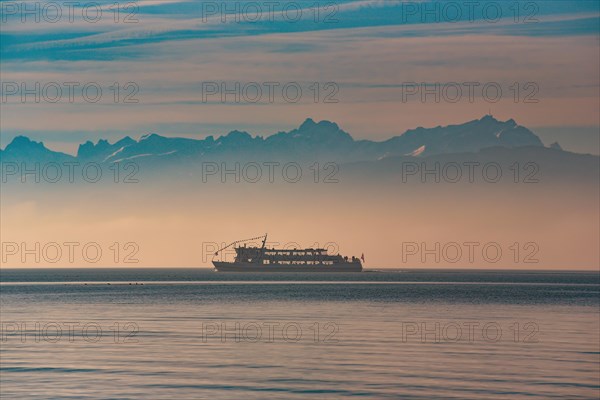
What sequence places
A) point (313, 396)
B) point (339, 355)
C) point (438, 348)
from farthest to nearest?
point (438, 348)
point (339, 355)
point (313, 396)

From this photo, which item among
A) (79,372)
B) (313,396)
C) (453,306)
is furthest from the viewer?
A: (453,306)

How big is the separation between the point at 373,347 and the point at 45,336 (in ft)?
69.2

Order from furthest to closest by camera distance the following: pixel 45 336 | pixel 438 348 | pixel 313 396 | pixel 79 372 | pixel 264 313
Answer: pixel 264 313 → pixel 45 336 → pixel 438 348 → pixel 79 372 → pixel 313 396

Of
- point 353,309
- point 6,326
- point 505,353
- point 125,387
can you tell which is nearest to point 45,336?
point 6,326

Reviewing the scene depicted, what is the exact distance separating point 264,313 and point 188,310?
827 cm

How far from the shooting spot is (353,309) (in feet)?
310

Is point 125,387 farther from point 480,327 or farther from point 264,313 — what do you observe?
point 264,313

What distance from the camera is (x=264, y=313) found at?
8919 cm

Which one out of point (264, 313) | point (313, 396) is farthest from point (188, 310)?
point (313, 396)

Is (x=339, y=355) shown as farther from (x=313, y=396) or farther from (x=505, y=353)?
(x=313, y=396)

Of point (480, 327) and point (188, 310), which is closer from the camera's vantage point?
point (480, 327)

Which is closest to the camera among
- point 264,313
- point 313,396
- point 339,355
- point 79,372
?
point 313,396

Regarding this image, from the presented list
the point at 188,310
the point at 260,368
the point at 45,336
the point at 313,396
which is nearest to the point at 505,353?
the point at 260,368

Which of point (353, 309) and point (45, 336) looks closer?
point (45, 336)
